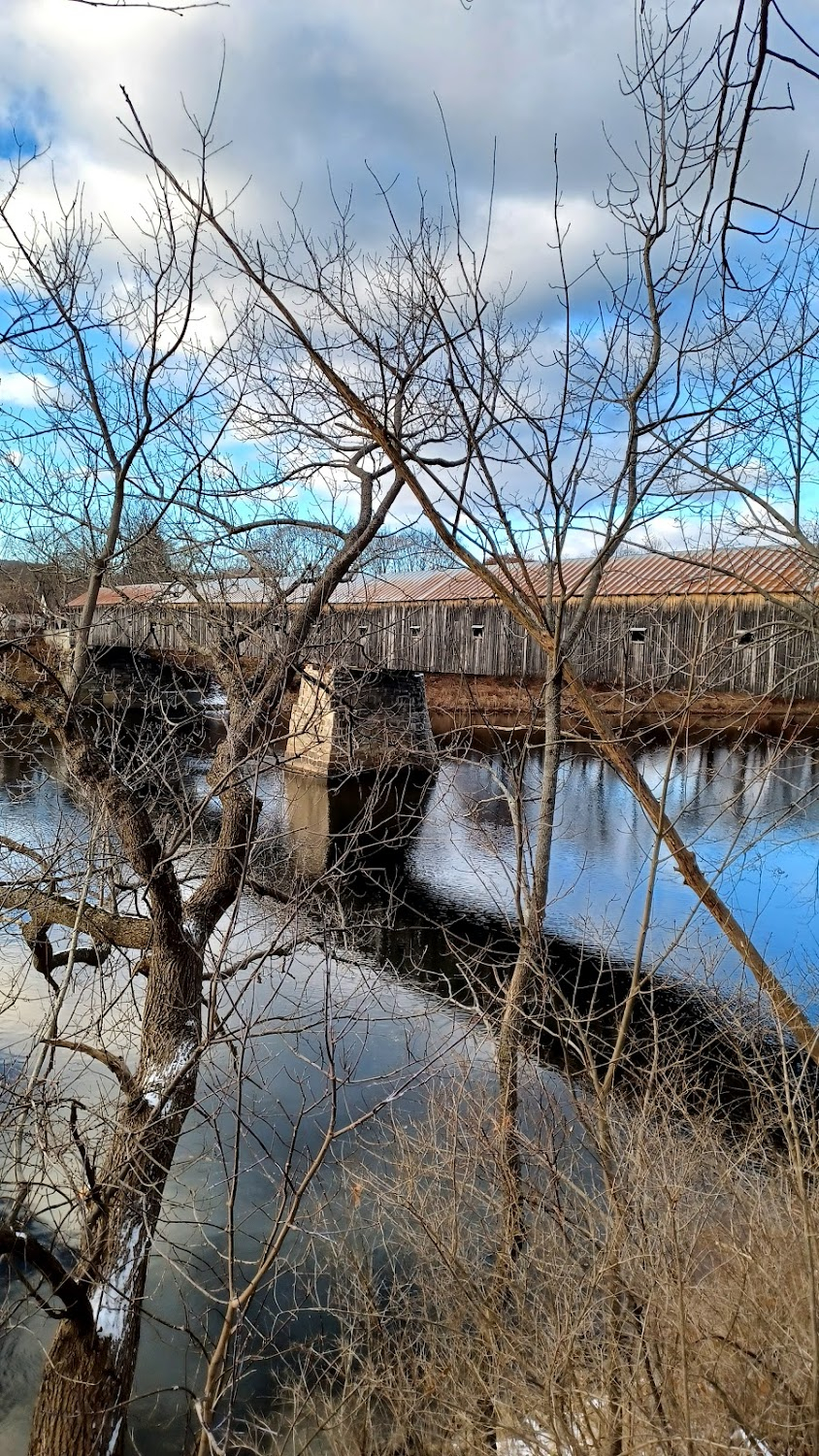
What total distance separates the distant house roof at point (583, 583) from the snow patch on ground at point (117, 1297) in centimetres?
404

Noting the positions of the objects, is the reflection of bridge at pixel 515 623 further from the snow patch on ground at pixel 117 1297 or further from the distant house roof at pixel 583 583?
the snow patch on ground at pixel 117 1297

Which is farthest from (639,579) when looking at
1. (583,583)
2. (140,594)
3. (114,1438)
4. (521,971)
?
(114,1438)

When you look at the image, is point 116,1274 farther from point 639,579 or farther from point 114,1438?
point 639,579

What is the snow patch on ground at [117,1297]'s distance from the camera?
462 centimetres

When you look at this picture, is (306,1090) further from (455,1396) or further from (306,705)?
(306,705)

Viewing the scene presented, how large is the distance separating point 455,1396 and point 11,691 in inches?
173

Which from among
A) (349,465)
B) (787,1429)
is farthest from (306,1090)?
(787,1429)

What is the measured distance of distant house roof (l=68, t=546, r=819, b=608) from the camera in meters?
7.23

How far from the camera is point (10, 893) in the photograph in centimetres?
582

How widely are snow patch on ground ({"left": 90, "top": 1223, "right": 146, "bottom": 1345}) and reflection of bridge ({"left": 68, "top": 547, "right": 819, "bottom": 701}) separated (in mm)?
3553

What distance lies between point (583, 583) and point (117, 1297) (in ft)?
31.1

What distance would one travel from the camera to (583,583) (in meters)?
11.9

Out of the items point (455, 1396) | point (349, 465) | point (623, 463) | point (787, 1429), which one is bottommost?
point (455, 1396)

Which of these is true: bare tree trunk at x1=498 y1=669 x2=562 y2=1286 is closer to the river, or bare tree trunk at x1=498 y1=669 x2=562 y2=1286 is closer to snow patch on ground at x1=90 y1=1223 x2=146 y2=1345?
the river
